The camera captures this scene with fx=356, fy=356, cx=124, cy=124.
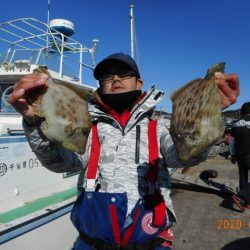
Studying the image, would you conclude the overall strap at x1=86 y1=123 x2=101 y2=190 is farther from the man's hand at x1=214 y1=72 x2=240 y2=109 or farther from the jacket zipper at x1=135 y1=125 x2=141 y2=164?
the man's hand at x1=214 y1=72 x2=240 y2=109

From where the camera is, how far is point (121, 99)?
229cm

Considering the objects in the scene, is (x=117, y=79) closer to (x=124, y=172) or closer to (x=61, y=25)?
(x=124, y=172)

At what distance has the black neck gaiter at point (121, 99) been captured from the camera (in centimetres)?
228

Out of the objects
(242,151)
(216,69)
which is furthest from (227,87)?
(242,151)

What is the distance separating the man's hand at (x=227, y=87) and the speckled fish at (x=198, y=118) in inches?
1.1

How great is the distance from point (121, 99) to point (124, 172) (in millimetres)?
473

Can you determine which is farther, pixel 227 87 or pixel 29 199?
pixel 29 199

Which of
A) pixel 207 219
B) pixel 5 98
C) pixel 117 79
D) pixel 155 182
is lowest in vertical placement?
pixel 207 219

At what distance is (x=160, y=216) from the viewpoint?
212 cm

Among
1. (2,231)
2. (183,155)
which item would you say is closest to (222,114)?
(183,155)

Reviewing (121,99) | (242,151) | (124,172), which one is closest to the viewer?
(124,172)

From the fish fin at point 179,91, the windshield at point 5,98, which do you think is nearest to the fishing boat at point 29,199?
the windshield at point 5,98

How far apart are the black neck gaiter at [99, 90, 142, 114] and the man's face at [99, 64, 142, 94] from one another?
58mm

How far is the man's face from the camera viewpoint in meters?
2.34
